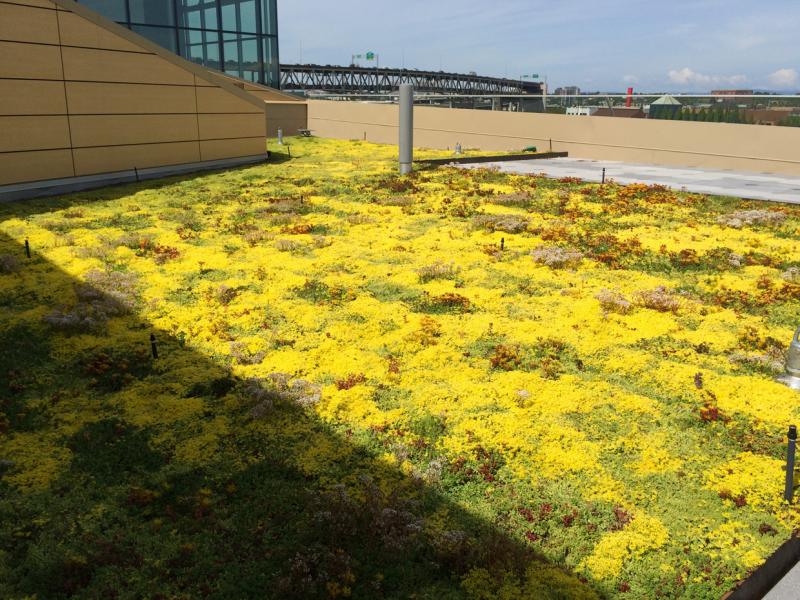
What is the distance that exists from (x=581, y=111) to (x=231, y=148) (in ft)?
63.6

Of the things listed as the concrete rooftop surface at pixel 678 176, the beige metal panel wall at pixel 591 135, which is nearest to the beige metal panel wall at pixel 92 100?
the concrete rooftop surface at pixel 678 176

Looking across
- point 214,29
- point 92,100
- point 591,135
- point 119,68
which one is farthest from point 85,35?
point 591,135

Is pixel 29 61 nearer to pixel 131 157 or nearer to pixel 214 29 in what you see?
pixel 131 157

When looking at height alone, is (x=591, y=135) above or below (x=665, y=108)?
below

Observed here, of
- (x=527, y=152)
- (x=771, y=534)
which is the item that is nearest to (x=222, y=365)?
(x=771, y=534)

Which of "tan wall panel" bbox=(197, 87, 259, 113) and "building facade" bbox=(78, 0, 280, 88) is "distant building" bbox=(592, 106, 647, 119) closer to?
"tan wall panel" bbox=(197, 87, 259, 113)

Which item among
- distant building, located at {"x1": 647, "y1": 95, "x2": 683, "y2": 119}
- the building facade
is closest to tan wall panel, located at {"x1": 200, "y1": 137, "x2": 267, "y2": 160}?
the building facade

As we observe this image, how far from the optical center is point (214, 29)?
44.6 m

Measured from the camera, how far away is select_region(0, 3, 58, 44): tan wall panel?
21.3 m

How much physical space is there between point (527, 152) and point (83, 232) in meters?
25.4

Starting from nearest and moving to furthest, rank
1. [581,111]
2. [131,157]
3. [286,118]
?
[131,157] < [581,111] < [286,118]

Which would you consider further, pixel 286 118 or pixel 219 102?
pixel 286 118

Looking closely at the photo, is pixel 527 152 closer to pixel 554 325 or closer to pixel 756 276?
pixel 756 276

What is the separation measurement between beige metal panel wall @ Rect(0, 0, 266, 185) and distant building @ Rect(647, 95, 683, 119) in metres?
20.8
